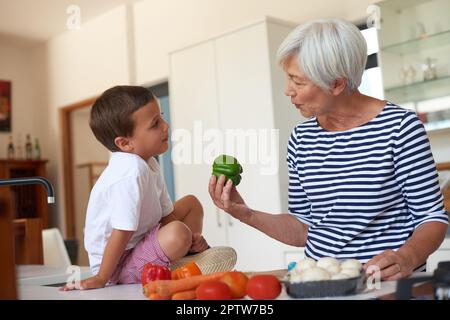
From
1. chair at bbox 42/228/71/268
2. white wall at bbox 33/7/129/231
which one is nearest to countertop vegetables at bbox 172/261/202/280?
chair at bbox 42/228/71/268

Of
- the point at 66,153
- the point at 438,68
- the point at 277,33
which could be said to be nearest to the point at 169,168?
the point at 277,33

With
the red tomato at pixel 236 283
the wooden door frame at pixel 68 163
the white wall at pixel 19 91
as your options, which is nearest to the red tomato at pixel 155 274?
the red tomato at pixel 236 283

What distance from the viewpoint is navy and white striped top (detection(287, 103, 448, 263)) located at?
872mm

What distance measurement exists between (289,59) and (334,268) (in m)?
0.40

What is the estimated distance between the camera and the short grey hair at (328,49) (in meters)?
0.85

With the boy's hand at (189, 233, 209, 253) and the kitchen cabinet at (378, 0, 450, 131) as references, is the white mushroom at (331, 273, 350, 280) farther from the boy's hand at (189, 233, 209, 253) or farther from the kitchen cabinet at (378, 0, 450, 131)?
the kitchen cabinet at (378, 0, 450, 131)

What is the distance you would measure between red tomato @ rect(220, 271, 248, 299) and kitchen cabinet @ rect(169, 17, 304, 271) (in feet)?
5.60

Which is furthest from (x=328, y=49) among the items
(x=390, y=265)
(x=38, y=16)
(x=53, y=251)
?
(x=38, y=16)

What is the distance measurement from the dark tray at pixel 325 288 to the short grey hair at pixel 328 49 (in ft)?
1.22

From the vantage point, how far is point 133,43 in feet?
12.7

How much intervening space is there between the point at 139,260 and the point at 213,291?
409mm

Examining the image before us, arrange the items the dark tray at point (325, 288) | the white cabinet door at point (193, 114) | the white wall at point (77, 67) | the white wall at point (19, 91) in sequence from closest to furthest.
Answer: the dark tray at point (325, 288), the white cabinet door at point (193, 114), the white wall at point (77, 67), the white wall at point (19, 91)

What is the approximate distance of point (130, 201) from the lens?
935 millimetres

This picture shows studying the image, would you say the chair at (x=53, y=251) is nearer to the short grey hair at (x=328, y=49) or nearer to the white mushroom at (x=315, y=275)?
the short grey hair at (x=328, y=49)
